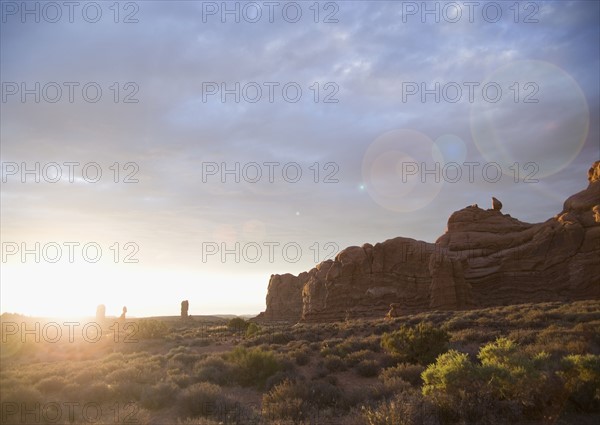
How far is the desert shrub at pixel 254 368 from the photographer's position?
15.2m

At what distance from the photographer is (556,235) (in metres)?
50.3

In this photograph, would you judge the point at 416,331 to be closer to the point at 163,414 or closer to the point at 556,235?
the point at 163,414

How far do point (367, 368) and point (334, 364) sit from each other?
195 cm

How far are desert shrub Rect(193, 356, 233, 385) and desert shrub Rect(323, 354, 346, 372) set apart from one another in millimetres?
4022

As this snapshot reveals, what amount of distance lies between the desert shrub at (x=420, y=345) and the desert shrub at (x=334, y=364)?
225 cm

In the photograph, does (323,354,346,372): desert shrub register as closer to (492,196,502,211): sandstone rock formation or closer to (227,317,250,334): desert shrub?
(227,317,250,334): desert shrub

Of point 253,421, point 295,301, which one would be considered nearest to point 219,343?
point 253,421

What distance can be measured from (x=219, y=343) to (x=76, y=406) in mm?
19613

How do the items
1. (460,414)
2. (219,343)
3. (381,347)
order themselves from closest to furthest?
1. (460,414)
2. (381,347)
3. (219,343)

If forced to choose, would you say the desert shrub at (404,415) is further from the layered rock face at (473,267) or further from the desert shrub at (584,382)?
the layered rock face at (473,267)

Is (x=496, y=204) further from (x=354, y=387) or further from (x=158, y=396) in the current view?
(x=158, y=396)

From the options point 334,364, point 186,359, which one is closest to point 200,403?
point 334,364

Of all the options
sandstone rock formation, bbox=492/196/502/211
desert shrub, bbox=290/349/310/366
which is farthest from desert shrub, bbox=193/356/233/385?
sandstone rock formation, bbox=492/196/502/211

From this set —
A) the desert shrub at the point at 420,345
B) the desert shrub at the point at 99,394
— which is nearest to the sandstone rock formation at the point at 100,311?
the desert shrub at the point at 99,394
